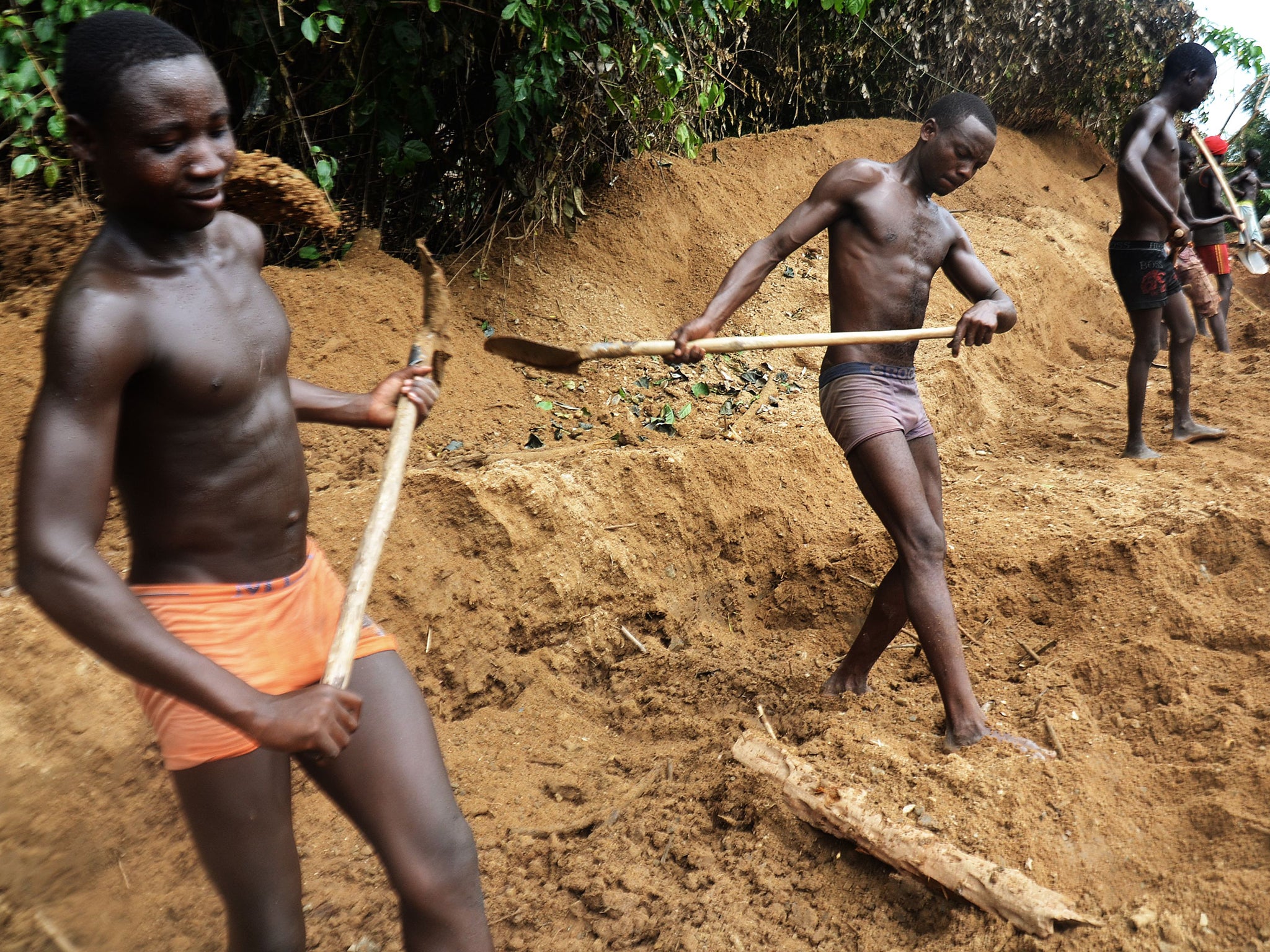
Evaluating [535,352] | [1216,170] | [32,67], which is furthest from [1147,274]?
[32,67]

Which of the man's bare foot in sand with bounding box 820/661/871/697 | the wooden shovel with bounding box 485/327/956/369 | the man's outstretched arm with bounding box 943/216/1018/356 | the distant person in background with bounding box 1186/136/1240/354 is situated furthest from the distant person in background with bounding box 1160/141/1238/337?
the wooden shovel with bounding box 485/327/956/369

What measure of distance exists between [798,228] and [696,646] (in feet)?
6.08

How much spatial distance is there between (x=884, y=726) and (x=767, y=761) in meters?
0.53

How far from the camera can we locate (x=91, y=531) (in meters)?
1.42

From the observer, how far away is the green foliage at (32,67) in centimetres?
354

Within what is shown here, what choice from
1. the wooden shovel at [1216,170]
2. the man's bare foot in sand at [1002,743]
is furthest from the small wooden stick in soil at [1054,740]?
the wooden shovel at [1216,170]

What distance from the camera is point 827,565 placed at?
14.2 feet

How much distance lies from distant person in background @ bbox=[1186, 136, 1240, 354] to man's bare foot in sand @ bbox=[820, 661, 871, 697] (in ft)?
18.2

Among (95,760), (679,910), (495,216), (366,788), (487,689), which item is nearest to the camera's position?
(366,788)

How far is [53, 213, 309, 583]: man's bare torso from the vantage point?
1594 mm

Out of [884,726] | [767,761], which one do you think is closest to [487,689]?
[767,761]

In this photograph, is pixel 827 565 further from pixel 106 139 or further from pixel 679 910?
pixel 106 139

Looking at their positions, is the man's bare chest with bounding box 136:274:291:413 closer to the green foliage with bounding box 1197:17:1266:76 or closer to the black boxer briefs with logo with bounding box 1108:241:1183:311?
the black boxer briefs with logo with bounding box 1108:241:1183:311

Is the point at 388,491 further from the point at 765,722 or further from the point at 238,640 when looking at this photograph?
the point at 765,722
